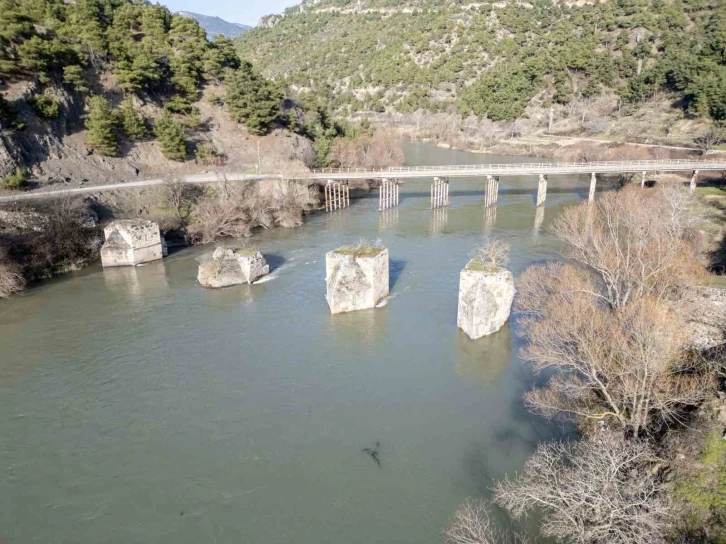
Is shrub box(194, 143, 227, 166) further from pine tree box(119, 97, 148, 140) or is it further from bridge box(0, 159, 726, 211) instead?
pine tree box(119, 97, 148, 140)

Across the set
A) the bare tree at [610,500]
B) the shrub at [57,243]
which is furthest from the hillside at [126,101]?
the bare tree at [610,500]

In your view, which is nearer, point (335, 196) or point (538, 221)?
point (538, 221)

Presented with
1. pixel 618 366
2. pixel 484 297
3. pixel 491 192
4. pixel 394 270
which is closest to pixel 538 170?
pixel 491 192

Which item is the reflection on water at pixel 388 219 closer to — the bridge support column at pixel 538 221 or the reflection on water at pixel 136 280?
the bridge support column at pixel 538 221

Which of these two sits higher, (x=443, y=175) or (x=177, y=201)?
(x=443, y=175)

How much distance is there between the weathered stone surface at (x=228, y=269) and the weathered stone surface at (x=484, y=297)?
1485 centimetres

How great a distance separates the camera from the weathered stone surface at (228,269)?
106 feet

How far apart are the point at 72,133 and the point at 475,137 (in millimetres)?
74152

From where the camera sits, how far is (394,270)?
34.7m

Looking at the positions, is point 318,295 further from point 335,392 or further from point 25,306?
point 25,306

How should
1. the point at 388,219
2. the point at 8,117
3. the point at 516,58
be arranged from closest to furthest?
the point at 8,117, the point at 388,219, the point at 516,58

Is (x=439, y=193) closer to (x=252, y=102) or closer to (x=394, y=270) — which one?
(x=394, y=270)

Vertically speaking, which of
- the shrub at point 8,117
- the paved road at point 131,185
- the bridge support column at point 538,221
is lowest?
the bridge support column at point 538,221

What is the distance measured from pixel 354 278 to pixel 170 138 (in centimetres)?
3702
